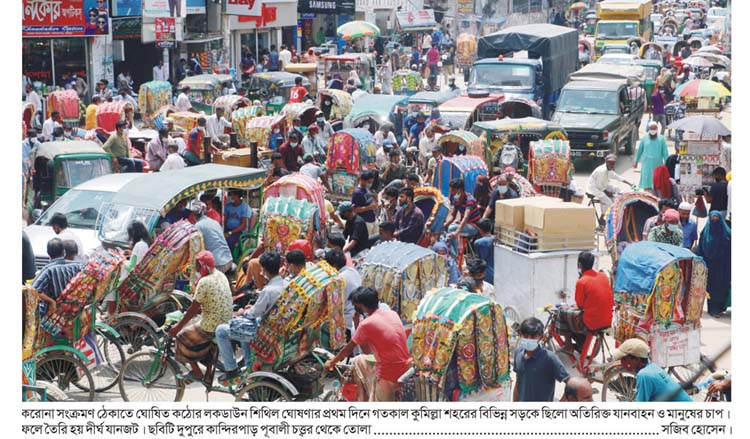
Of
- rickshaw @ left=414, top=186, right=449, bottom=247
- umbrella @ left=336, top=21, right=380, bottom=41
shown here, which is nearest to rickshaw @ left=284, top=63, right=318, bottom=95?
umbrella @ left=336, top=21, right=380, bottom=41

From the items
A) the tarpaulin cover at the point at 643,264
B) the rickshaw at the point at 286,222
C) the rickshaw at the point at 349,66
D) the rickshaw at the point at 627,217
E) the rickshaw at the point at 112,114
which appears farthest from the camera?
the rickshaw at the point at 349,66

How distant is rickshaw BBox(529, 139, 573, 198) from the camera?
18094 millimetres

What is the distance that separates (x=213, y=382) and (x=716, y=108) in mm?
19026

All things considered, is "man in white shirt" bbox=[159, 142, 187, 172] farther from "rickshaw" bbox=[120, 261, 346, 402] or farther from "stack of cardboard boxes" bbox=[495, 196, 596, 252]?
"rickshaw" bbox=[120, 261, 346, 402]

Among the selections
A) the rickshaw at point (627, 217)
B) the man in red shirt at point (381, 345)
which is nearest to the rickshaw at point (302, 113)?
the rickshaw at point (627, 217)

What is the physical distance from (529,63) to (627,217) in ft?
47.7

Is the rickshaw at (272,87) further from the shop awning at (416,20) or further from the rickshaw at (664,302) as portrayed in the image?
the rickshaw at (664,302)

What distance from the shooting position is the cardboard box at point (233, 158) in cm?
1930

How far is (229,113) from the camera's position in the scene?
82.8ft

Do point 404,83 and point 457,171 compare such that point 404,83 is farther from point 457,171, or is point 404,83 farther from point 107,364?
point 107,364

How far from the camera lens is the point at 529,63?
2819cm

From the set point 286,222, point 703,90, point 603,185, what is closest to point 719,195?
point 603,185

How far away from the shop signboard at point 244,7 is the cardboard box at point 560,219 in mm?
28201
